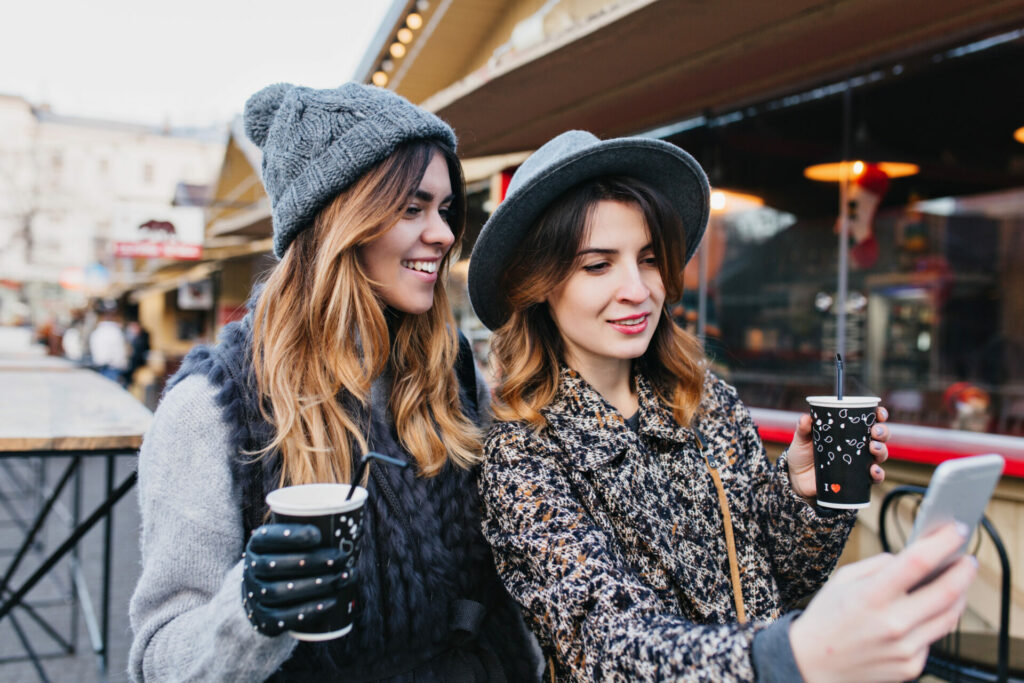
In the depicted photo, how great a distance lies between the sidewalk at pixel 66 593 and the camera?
3.91 meters

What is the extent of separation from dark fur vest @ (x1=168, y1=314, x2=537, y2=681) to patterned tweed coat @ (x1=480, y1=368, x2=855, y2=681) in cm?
11

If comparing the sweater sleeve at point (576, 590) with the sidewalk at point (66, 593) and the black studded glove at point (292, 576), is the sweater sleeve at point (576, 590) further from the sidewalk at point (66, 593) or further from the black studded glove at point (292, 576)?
the sidewalk at point (66, 593)

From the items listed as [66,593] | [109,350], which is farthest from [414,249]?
[109,350]

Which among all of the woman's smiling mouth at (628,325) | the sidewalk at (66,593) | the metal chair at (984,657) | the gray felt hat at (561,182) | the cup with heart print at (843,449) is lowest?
the sidewalk at (66,593)

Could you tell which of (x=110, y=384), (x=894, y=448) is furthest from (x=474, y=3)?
(x=894, y=448)

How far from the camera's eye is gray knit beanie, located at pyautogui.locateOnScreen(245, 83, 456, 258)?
159 centimetres

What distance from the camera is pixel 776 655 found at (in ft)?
3.11

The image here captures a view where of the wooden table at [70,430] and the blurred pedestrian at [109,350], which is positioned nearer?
the wooden table at [70,430]

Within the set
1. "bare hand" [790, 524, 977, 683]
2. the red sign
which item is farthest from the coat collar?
the red sign

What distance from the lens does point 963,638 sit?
2.51 m

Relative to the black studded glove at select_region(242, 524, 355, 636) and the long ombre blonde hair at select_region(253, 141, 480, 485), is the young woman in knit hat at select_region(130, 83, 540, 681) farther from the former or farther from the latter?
the black studded glove at select_region(242, 524, 355, 636)

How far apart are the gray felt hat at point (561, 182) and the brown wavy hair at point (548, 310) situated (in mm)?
32

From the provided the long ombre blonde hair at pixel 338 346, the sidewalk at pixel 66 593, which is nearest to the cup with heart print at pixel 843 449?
the long ombre blonde hair at pixel 338 346

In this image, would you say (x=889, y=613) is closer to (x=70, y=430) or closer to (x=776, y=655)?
(x=776, y=655)
